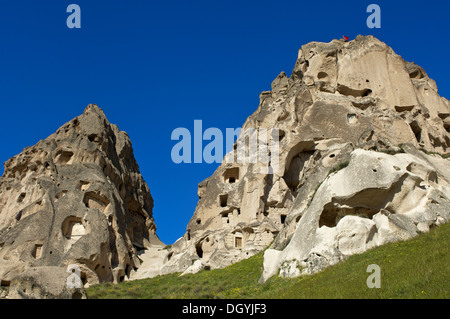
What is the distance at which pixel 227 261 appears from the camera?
1185 inches

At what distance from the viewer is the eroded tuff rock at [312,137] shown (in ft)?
97.9

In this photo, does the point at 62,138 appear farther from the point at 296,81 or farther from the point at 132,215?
the point at 296,81

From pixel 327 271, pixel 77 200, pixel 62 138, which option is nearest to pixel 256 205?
pixel 77 200

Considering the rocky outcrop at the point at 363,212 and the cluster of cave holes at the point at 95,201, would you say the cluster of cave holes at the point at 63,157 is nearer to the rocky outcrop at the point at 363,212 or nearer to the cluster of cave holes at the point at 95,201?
the cluster of cave holes at the point at 95,201

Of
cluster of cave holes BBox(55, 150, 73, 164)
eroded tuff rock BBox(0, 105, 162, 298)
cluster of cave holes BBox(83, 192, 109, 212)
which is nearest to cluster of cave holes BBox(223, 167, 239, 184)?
eroded tuff rock BBox(0, 105, 162, 298)

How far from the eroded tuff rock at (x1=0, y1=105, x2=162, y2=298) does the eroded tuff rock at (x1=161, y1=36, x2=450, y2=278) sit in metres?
4.98

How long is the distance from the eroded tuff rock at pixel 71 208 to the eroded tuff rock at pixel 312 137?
4.98 metres

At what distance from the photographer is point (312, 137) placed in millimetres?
36688

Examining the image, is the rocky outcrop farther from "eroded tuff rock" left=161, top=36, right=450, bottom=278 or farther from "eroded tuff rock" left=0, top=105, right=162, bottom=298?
"eroded tuff rock" left=0, top=105, right=162, bottom=298

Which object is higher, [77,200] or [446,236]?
[77,200]

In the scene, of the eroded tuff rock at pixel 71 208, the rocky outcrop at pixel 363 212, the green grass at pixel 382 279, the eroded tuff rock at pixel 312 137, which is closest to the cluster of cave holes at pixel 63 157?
the eroded tuff rock at pixel 71 208
